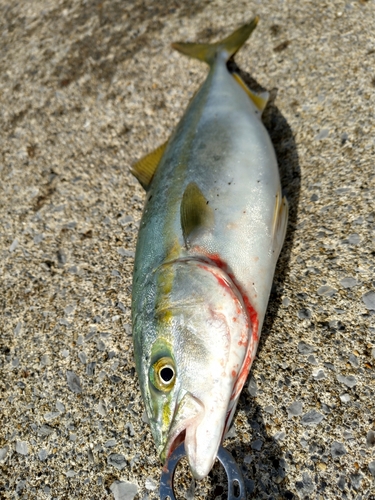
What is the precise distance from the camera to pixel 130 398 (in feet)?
7.41

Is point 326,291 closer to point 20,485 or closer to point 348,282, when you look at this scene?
point 348,282

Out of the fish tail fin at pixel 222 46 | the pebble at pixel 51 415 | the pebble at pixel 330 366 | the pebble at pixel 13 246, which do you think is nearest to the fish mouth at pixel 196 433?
the pebble at pixel 330 366

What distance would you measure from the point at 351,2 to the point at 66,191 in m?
2.55

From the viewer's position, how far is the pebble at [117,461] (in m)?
2.09

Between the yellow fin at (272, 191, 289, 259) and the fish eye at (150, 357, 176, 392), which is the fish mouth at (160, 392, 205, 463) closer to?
the fish eye at (150, 357, 176, 392)

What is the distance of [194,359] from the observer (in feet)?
5.63

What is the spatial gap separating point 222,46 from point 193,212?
1.80 m

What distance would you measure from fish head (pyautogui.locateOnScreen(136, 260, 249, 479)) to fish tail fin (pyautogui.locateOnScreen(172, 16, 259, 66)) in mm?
1994

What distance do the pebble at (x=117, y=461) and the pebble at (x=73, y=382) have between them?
15.9 inches

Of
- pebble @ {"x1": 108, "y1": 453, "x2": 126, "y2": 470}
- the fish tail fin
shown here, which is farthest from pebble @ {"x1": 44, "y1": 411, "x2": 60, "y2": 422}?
the fish tail fin

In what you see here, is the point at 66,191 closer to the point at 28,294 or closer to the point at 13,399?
the point at 28,294

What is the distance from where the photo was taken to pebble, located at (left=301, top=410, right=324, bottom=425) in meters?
1.95

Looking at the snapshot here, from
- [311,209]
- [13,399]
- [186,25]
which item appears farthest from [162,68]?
[13,399]

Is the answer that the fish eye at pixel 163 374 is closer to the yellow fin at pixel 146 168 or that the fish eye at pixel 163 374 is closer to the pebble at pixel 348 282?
the pebble at pixel 348 282
